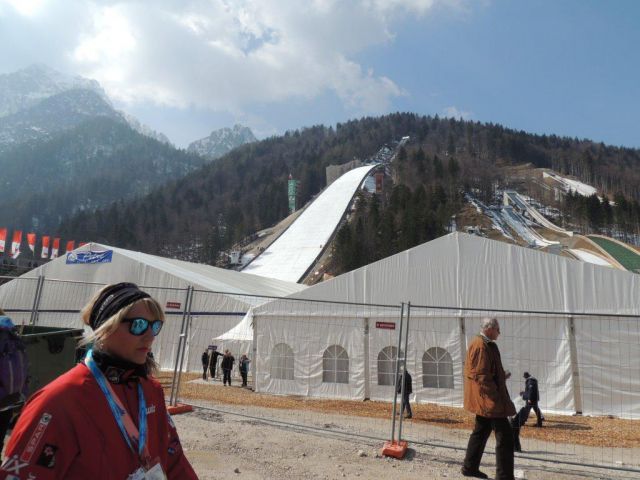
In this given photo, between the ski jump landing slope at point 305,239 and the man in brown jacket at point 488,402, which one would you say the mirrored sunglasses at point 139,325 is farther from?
the ski jump landing slope at point 305,239

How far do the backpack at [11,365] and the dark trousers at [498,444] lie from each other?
180 inches

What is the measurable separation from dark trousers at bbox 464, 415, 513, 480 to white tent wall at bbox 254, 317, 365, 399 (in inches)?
354

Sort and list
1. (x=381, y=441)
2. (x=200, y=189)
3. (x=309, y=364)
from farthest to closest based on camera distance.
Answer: (x=200, y=189) → (x=309, y=364) → (x=381, y=441)

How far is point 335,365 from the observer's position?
1460cm

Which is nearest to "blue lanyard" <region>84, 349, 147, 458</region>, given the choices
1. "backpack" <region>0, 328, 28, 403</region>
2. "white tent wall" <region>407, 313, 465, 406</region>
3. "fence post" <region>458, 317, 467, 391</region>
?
"backpack" <region>0, 328, 28, 403</region>

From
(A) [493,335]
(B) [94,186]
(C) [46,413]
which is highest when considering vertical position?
(B) [94,186]

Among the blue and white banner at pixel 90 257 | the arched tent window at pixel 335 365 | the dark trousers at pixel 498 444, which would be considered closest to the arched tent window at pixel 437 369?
the arched tent window at pixel 335 365

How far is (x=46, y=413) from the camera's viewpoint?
149 centimetres

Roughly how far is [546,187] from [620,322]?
94.3 metres

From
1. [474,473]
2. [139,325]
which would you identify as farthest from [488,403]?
[139,325]

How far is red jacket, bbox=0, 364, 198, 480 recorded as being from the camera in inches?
56.8

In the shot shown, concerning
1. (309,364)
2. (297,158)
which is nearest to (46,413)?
(309,364)

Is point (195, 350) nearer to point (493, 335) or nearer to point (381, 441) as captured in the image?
point (381, 441)

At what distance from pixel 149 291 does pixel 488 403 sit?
22.3 meters
